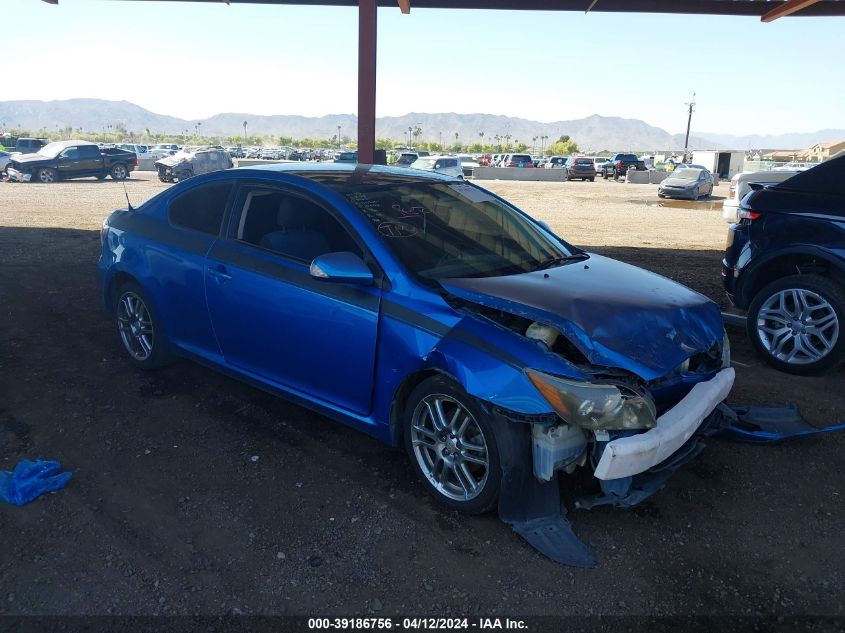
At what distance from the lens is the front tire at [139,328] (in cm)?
471

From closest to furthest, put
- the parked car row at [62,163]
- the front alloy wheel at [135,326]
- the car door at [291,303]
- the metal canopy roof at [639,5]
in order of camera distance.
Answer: the car door at [291,303] → the front alloy wheel at [135,326] → the metal canopy roof at [639,5] → the parked car row at [62,163]

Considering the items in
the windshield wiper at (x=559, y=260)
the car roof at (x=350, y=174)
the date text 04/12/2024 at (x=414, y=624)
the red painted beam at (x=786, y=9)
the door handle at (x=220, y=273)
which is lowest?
the date text 04/12/2024 at (x=414, y=624)

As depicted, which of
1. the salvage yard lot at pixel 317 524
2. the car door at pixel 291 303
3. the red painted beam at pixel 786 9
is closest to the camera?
the salvage yard lot at pixel 317 524

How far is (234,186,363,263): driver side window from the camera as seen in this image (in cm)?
375

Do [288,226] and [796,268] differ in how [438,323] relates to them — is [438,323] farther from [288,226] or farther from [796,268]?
[796,268]

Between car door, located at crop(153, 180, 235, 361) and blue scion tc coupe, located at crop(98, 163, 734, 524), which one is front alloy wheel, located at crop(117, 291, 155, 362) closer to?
blue scion tc coupe, located at crop(98, 163, 734, 524)

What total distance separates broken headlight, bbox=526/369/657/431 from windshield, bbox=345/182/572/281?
3.00ft

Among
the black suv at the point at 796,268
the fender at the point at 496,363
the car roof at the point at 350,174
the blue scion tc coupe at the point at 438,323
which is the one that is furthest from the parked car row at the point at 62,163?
the fender at the point at 496,363

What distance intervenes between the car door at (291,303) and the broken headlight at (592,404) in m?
0.98

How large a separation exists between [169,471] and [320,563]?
1.22 metres

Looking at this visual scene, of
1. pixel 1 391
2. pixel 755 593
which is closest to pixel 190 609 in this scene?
pixel 755 593

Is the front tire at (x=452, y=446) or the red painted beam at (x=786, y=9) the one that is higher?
the red painted beam at (x=786, y=9)

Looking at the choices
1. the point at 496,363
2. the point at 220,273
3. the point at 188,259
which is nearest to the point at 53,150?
the point at 188,259

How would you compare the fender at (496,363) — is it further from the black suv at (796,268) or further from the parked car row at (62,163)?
the parked car row at (62,163)
